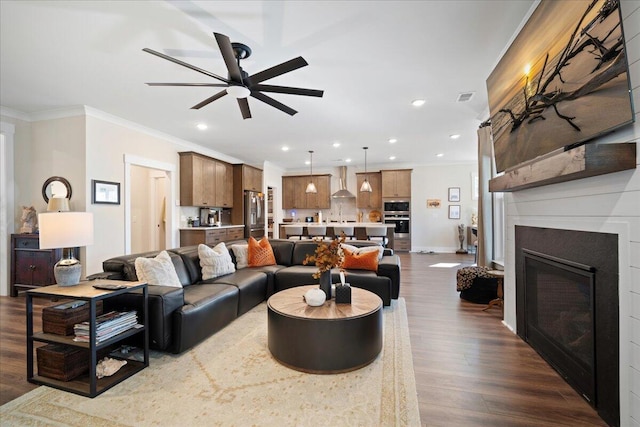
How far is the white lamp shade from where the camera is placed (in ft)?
7.33

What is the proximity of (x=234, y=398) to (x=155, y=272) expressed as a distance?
148 cm

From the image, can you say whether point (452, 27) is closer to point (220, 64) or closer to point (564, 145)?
point (564, 145)

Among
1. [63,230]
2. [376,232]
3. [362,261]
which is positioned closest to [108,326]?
[63,230]

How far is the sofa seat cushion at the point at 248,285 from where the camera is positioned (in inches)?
134

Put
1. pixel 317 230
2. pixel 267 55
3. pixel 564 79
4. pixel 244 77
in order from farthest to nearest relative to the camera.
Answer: pixel 317 230 < pixel 267 55 < pixel 244 77 < pixel 564 79

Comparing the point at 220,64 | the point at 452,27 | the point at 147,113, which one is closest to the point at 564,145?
the point at 452,27

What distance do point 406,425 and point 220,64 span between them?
3520mm

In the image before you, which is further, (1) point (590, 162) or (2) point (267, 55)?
(2) point (267, 55)

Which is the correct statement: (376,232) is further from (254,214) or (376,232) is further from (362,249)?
(254,214)

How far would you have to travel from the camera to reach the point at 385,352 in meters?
2.54

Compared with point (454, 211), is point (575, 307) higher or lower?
lower

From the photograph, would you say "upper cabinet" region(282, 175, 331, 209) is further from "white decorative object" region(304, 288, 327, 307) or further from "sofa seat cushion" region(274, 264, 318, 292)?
"white decorative object" region(304, 288, 327, 307)

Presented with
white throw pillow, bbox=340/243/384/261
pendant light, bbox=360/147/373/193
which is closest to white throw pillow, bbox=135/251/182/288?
white throw pillow, bbox=340/243/384/261

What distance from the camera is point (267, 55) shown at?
2881mm
